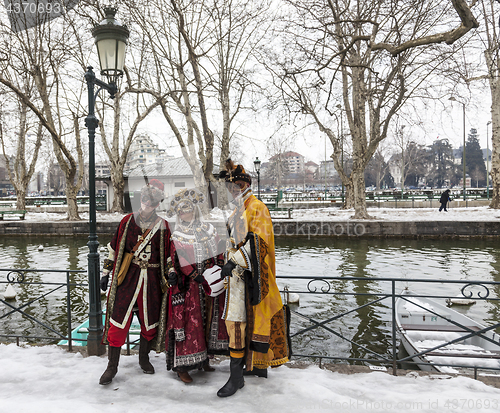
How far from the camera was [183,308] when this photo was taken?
311cm

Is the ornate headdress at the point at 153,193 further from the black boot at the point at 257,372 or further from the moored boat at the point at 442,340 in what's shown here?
the moored boat at the point at 442,340

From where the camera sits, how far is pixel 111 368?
3.19m

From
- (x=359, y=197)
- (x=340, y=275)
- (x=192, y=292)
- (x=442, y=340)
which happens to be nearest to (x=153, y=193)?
(x=192, y=292)

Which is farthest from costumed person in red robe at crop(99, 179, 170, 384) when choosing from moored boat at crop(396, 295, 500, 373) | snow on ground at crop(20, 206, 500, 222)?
snow on ground at crop(20, 206, 500, 222)

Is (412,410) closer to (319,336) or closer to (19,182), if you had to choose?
(319,336)

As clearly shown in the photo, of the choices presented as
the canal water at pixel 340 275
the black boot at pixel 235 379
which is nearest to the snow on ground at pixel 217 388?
the black boot at pixel 235 379

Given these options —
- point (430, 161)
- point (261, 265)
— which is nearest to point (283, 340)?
point (261, 265)

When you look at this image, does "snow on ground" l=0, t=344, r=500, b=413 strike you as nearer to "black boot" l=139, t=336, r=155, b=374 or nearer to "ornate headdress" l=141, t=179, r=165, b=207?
"black boot" l=139, t=336, r=155, b=374

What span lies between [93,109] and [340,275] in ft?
28.2

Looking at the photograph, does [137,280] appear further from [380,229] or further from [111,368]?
[380,229]

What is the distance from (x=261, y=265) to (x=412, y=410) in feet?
5.11

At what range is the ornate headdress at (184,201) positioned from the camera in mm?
3182

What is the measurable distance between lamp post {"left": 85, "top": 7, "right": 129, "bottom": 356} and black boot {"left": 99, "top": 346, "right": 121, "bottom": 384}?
76 cm

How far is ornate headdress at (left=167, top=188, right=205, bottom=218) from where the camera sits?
3.18m
